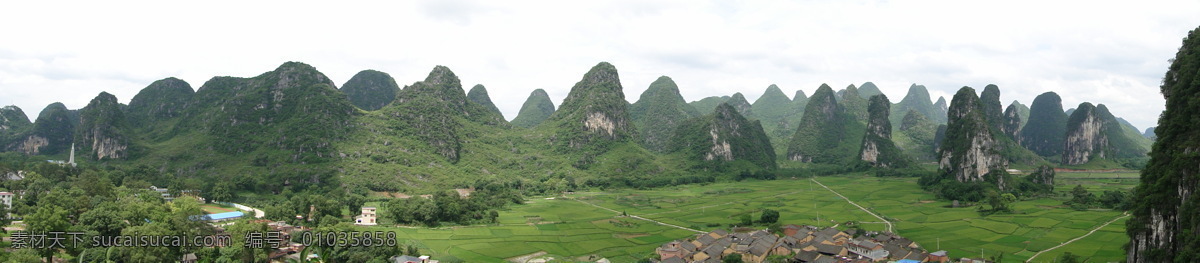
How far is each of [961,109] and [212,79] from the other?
322 feet

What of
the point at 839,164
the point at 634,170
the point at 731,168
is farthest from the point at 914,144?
the point at 634,170

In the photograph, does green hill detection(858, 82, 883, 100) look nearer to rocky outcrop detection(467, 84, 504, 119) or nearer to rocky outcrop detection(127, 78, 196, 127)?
rocky outcrop detection(467, 84, 504, 119)

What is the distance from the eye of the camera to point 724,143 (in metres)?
103

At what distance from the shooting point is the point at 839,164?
373 feet

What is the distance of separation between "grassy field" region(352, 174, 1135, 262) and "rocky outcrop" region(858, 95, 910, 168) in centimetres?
2491

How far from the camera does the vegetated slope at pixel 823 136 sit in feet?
390

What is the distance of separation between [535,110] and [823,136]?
63.7 metres

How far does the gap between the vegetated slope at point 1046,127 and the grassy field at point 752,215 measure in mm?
50836

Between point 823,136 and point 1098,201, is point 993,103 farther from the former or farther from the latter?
point 1098,201

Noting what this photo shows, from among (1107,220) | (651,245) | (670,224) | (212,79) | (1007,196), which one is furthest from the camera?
(212,79)

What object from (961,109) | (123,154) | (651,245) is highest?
(961,109)

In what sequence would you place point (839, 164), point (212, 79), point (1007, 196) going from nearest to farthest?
point (1007, 196) < point (212, 79) < point (839, 164)

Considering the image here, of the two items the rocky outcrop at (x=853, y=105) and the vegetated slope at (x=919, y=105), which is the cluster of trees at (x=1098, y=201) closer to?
the rocky outcrop at (x=853, y=105)

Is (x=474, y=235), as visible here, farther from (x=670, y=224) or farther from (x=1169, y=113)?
(x=1169, y=113)
